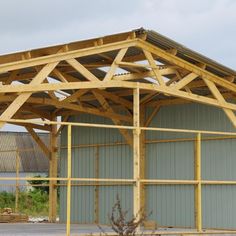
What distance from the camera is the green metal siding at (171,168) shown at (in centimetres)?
2023

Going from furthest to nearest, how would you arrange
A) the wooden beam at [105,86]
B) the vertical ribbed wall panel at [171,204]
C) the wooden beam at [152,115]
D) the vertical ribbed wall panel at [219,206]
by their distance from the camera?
the wooden beam at [152,115], the vertical ribbed wall panel at [171,204], the vertical ribbed wall panel at [219,206], the wooden beam at [105,86]

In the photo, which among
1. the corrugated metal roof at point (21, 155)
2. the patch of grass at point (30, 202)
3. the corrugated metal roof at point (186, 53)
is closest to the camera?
the corrugated metal roof at point (186, 53)

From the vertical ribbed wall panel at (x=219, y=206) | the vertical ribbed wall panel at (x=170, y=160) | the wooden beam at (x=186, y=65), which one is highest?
the wooden beam at (x=186, y=65)

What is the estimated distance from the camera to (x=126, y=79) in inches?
743

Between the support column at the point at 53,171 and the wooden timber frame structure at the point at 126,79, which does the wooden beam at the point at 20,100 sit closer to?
the wooden timber frame structure at the point at 126,79

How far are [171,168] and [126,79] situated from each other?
13.3 feet

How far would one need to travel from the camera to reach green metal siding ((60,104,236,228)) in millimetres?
20234

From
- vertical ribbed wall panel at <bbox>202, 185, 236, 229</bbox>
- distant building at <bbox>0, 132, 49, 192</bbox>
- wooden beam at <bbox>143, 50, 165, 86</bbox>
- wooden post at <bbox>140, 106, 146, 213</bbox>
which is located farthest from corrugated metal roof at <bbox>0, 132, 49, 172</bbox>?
wooden beam at <bbox>143, 50, 165, 86</bbox>

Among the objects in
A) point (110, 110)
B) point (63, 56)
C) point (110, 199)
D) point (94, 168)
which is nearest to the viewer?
point (63, 56)

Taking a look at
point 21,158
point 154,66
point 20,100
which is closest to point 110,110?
point 154,66

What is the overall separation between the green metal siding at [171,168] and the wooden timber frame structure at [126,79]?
1.60 feet

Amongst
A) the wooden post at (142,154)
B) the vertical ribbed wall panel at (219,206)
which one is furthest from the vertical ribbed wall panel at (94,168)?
the vertical ribbed wall panel at (219,206)

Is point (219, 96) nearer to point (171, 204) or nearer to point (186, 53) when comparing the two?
point (186, 53)

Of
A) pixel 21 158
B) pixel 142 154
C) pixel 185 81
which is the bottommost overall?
pixel 142 154
